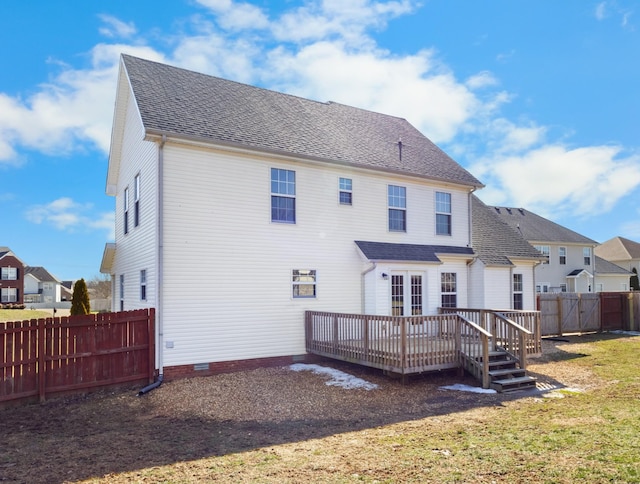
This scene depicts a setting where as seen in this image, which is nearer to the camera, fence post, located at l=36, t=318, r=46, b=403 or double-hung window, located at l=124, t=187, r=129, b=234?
fence post, located at l=36, t=318, r=46, b=403

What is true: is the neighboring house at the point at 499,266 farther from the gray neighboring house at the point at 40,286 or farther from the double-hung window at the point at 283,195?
the gray neighboring house at the point at 40,286

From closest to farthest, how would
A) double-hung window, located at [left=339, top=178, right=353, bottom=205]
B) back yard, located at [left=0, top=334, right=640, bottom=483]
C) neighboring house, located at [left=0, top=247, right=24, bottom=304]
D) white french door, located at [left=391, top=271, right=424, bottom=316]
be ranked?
1. back yard, located at [left=0, top=334, right=640, bottom=483]
2. double-hung window, located at [left=339, top=178, right=353, bottom=205]
3. white french door, located at [left=391, top=271, right=424, bottom=316]
4. neighboring house, located at [left=0, top=247, right=24, bottom=304]

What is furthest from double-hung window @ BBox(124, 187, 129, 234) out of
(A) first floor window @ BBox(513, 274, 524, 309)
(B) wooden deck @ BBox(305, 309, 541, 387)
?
(A) first floor window @ BBox(513, 274, 524, 309)

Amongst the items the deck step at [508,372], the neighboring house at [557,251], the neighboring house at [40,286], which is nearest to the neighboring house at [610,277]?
the neighboring house at [557,251]

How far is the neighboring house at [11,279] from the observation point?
186 ft

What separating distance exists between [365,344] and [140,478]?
653cm

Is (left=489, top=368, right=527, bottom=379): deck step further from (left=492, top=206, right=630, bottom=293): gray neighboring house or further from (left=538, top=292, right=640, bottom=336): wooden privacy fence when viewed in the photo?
(left=492, top=206, right=630, bottom=293): gray neighboring house

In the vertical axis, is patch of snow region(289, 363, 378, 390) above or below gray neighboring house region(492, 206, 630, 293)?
below

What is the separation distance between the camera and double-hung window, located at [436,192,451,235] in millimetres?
16719

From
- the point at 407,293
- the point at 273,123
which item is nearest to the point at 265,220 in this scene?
the point at 273,123

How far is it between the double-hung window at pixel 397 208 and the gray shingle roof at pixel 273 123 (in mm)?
719

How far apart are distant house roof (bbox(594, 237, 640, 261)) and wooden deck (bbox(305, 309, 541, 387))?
153 feet

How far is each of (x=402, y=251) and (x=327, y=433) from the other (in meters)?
8.59

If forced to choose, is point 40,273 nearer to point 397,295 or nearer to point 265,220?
point 265,220
